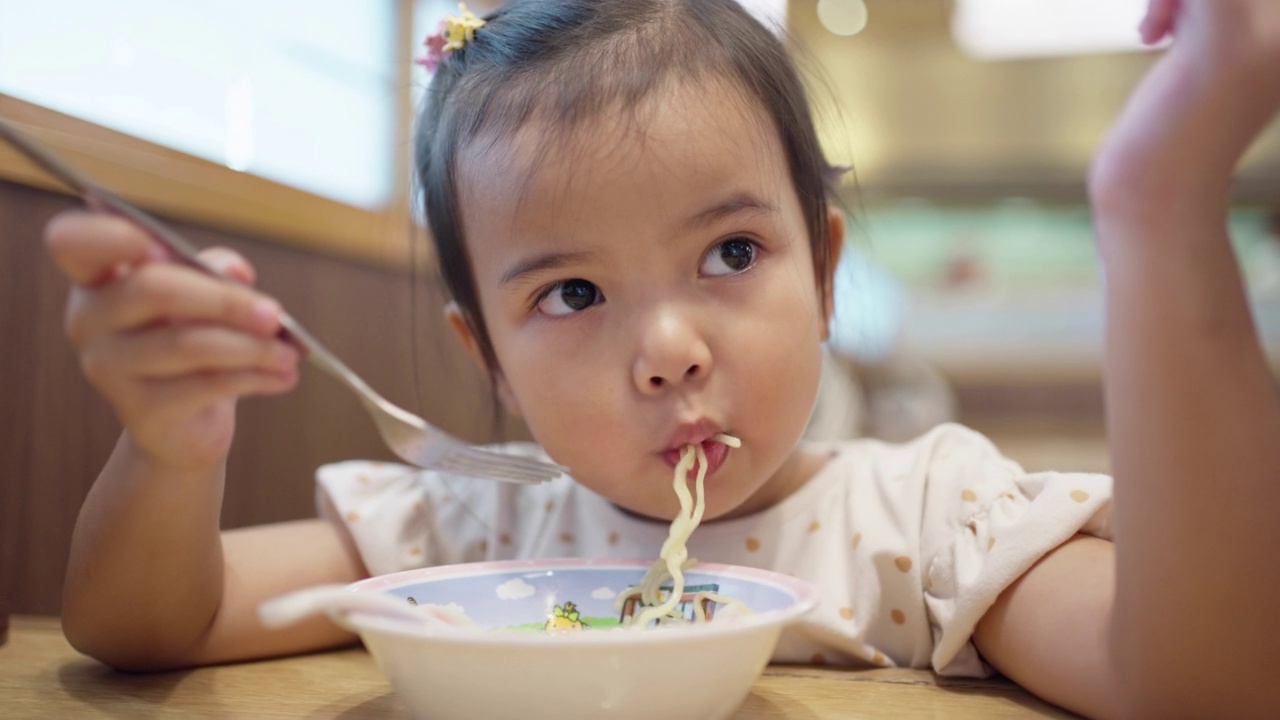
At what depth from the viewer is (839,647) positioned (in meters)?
0.95

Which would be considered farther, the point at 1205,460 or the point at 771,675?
the point at 771,675

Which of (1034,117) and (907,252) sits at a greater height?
(1034,117)

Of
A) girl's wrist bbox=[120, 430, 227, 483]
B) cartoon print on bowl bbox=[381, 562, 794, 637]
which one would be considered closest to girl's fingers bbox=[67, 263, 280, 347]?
girl's wrist bbox=[120, 430, 227, 483]

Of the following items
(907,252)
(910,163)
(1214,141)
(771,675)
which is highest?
(910,163)

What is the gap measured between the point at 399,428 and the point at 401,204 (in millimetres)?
1358

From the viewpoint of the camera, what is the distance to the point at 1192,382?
60cm

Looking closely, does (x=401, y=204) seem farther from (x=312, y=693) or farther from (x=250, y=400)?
(x=312, y=693)

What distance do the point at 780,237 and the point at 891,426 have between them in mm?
2566

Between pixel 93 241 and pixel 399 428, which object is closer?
pixel 93 241

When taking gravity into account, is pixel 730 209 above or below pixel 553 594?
above

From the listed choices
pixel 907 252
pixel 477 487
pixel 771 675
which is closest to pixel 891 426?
pixel 907 252

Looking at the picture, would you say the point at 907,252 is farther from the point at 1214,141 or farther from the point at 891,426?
the point at 1214,141

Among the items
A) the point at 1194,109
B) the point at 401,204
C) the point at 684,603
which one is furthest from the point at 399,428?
the point at 401,204

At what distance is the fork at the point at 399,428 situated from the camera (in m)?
0.61
